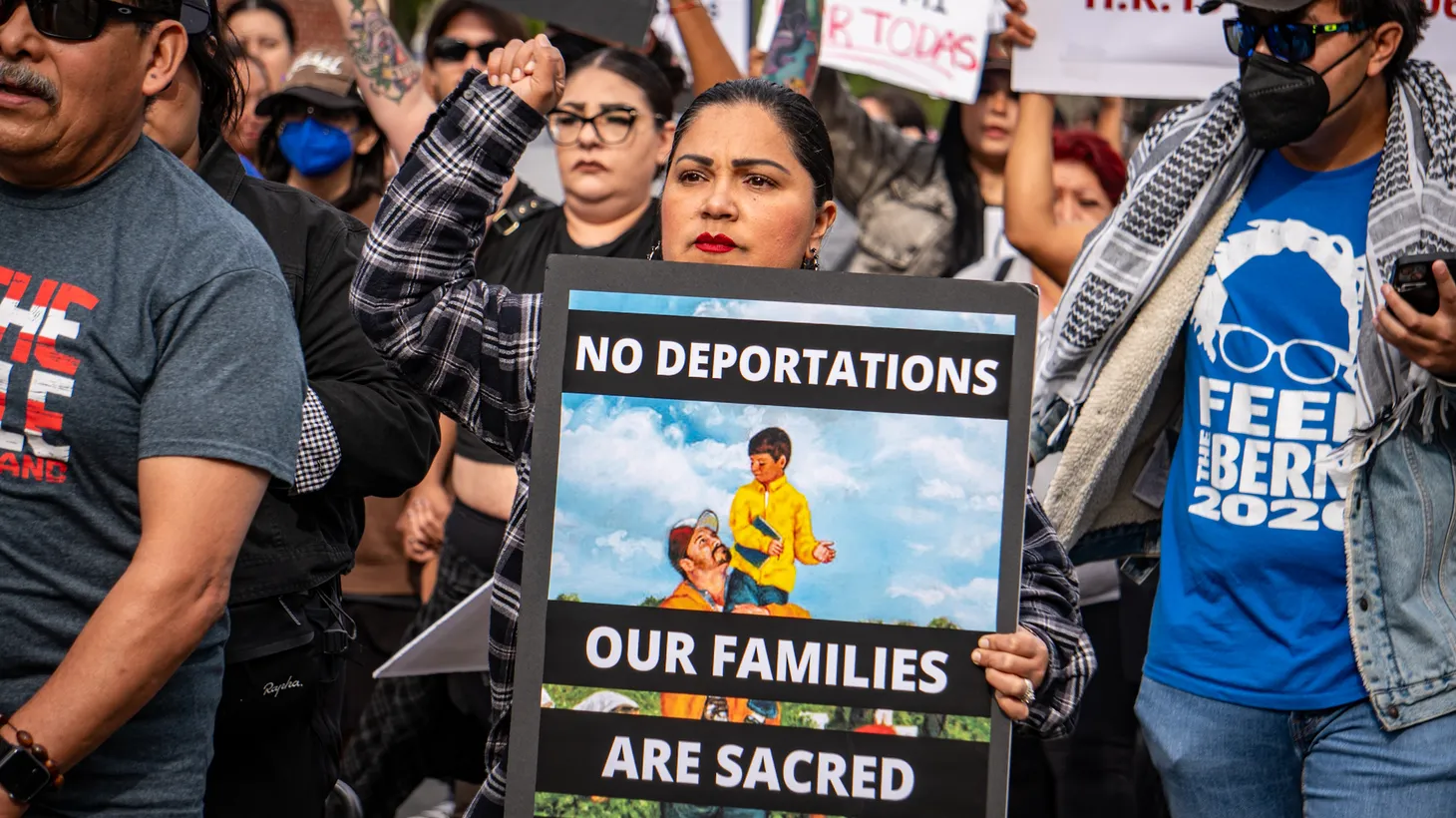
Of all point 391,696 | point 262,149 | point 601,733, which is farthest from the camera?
point 262,149

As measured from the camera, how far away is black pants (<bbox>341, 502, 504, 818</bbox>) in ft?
16.2

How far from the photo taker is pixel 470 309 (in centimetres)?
260

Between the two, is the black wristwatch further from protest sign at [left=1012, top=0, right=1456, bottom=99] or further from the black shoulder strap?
the black shoulder strap

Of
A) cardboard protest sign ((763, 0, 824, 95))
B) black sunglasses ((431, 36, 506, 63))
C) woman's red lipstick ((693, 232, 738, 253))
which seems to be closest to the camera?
woman's red lipstick ((693, 232, 738, 253))

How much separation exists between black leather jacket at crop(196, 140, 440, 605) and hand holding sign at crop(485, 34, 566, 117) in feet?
2.17

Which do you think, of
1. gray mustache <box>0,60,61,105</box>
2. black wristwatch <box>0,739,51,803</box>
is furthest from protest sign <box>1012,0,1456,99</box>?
black wristwatch <box>0,739,51,803</box>

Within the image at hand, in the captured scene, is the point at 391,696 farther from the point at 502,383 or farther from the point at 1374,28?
the point at 1374,28

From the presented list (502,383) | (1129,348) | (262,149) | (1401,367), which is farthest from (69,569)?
(262,149)

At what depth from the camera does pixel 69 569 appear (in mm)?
2408

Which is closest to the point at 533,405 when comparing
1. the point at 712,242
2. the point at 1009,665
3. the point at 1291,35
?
the point at 712,242

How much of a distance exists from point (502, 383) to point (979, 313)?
78 cm

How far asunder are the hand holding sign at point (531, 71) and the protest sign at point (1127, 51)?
6.33 ft

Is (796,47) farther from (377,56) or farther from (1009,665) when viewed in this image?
(1009,665)

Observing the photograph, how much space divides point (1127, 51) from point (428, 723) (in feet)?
9.12
